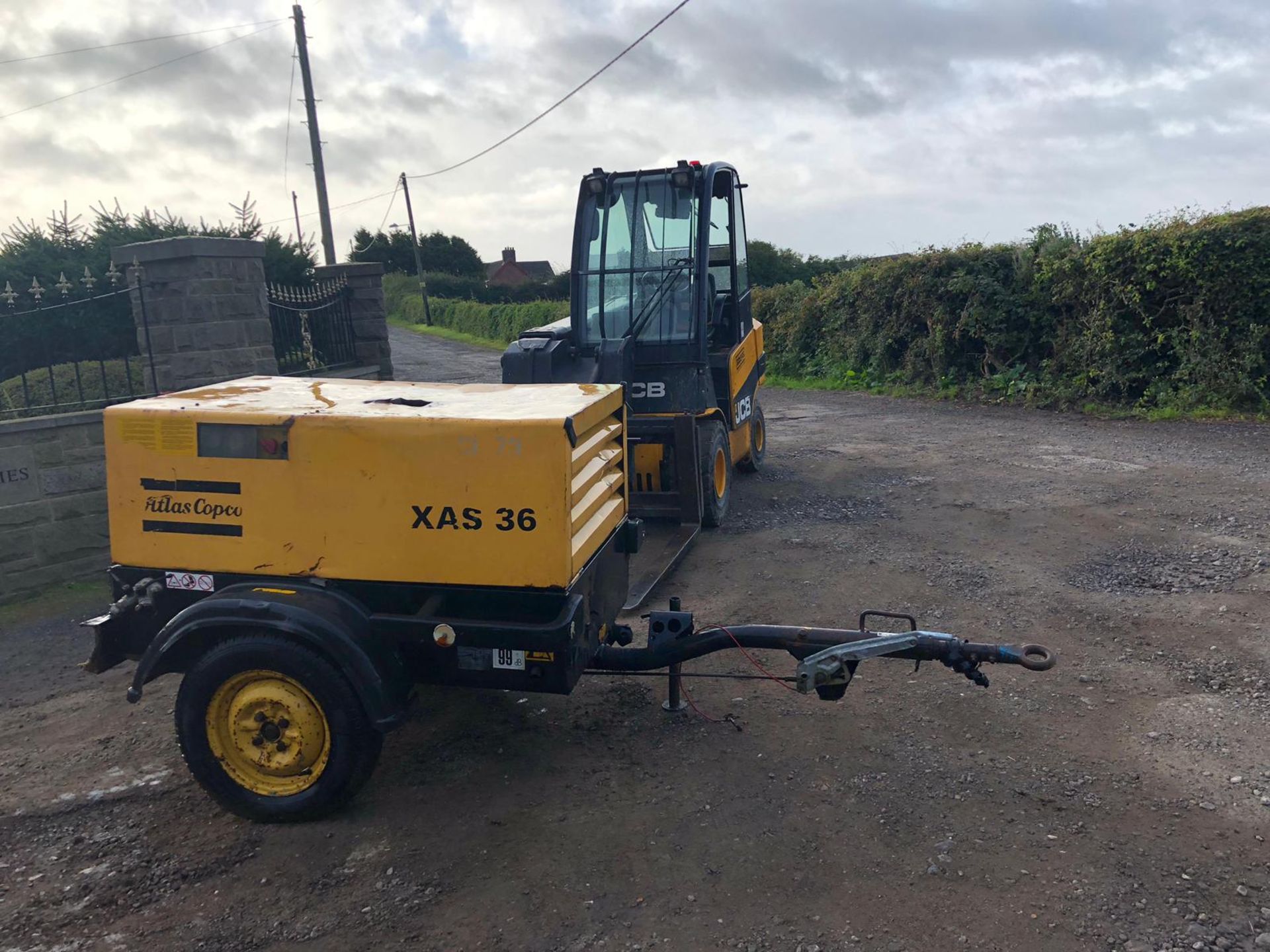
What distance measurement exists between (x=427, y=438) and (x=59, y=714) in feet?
10.6

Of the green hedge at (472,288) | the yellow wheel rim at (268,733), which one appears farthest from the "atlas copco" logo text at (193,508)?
the green hedge at (472,288)

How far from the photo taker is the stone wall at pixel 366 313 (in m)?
10.7

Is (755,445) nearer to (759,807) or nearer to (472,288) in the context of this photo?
(759,807)

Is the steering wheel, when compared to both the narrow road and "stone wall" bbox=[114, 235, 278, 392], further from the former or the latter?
the narrow road

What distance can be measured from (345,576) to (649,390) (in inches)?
173

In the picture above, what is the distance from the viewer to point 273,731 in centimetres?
391

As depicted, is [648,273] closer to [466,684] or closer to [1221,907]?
[466,684]

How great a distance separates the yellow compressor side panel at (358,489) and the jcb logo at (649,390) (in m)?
3.70

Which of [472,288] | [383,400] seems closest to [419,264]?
[472,288]

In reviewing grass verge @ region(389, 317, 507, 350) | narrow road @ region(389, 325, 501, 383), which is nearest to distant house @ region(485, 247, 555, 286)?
grass verge @ region(389, 317, 507, 350)

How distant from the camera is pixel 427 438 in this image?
3.72 m

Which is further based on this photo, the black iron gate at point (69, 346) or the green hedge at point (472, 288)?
the green hedge at point (472, 288)

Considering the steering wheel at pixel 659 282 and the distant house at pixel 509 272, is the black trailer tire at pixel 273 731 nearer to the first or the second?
the steering wheel at pixel 659 282

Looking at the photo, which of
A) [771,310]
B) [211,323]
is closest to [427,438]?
[211,323]
